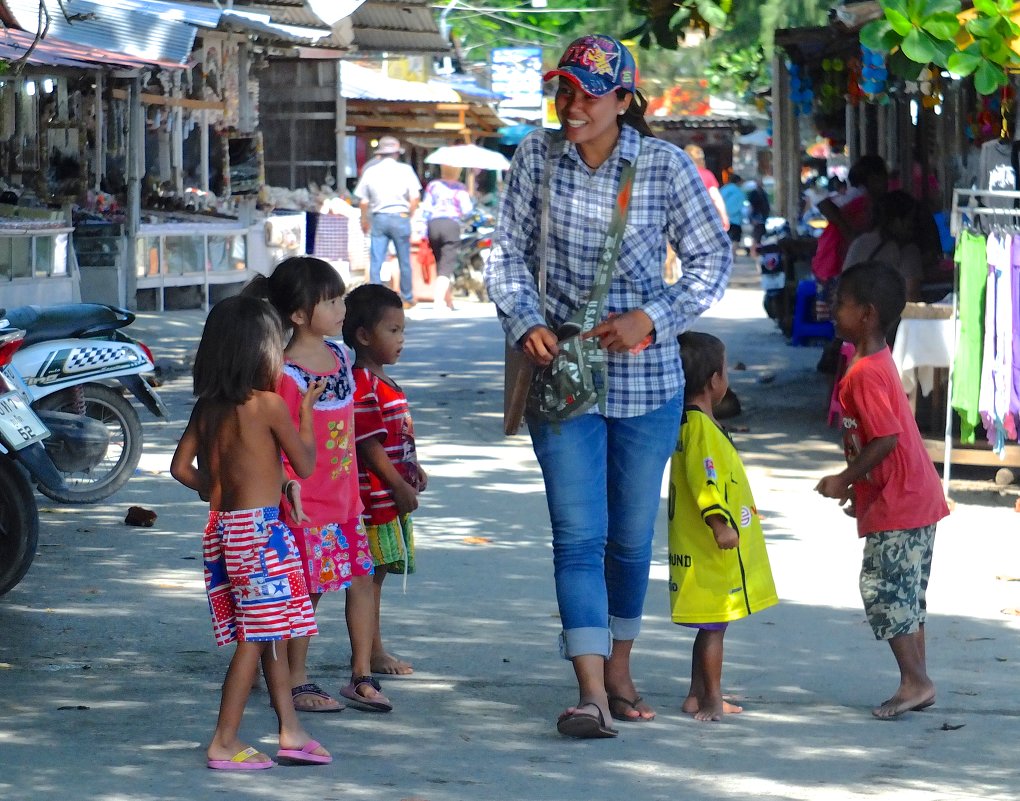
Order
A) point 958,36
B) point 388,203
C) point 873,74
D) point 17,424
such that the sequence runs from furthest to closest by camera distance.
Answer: point 388,203
point 873,74
point 958,36
point 17,424

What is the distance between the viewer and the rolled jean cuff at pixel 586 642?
15.7 ft

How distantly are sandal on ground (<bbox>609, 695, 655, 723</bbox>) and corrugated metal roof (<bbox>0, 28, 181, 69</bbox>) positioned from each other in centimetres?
807

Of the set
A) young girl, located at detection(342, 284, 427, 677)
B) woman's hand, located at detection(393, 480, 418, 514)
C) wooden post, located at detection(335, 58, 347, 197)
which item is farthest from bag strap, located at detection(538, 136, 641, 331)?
wooden post, located at detection(335, 58, 347, 197)

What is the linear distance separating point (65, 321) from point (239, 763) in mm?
4342

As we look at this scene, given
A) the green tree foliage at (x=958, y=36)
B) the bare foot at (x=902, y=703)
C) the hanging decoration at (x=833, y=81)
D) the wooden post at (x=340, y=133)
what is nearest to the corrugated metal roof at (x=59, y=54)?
the hanging decoration at (x=833, y=81)

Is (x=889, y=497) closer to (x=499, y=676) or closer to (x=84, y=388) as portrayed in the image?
(x=499, y=676)

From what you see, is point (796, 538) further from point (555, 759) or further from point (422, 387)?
point (422, 387)

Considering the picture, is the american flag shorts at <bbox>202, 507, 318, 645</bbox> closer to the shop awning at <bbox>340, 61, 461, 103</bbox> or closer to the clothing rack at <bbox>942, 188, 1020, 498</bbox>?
the clothing rack at <bbox>942, 188, 1020, 498</bbox>

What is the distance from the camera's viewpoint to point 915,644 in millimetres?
5117

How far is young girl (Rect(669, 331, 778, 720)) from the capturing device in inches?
193

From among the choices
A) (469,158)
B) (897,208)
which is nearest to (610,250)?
(897,208)

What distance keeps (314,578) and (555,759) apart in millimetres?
882

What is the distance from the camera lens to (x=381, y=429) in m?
5.20

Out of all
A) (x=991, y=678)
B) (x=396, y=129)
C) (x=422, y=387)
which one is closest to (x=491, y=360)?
(x=422, y=387)
